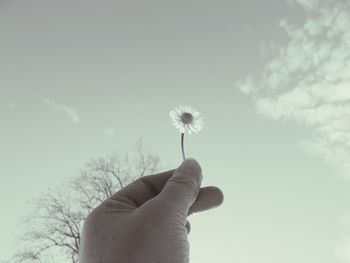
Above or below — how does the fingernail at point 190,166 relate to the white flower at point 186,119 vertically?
below

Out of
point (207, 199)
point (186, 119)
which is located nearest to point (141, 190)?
point (207, 199)

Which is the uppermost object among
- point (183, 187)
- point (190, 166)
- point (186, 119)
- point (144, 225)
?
point (186, 119)

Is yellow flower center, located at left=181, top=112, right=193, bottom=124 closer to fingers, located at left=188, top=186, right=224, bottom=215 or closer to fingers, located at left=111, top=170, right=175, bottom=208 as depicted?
fingers, located at left=111, top=170, right=175, bottom=208

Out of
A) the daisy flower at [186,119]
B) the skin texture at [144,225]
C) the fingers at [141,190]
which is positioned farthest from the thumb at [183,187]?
the daisy flower at [186,119]

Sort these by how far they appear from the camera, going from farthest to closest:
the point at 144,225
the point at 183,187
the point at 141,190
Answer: the point at 141,190
the point at 183,187
the point at 144,225

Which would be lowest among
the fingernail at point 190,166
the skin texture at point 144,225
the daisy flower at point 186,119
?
the skin texture at point 144,225

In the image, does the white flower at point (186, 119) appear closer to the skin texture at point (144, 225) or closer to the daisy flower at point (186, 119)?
the daisy flower at point (186, 119)

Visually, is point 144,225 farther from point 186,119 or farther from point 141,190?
point 186,119
